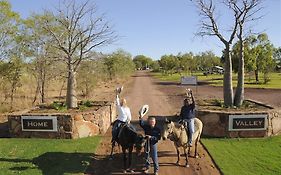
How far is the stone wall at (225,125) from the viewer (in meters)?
12.8

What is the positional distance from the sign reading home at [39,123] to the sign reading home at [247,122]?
721cm

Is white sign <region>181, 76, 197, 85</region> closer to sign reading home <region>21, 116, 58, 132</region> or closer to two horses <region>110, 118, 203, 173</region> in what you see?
sign reading home <region>21, 116, 58, 132</region>

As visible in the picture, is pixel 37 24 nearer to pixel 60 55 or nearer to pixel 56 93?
pixel 60 55

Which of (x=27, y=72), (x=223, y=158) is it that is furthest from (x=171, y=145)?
(x=27, y=72)

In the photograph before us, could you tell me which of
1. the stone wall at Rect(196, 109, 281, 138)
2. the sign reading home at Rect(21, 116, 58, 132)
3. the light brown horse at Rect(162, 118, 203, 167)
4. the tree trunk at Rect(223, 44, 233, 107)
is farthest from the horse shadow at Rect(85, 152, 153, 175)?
the tree trunk at Rect(223, 44, 233, 107)

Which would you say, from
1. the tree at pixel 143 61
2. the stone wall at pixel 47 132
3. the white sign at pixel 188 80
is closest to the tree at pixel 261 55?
the white sign at pixel 188 80

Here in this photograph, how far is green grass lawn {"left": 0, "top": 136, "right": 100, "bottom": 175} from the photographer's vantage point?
31.2ft

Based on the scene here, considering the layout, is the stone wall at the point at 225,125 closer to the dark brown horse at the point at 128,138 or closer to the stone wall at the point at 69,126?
the stone wall at the point at 69,126

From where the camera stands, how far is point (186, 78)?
18922 mm

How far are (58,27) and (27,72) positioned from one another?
14.5ft

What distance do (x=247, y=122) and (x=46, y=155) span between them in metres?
7.77

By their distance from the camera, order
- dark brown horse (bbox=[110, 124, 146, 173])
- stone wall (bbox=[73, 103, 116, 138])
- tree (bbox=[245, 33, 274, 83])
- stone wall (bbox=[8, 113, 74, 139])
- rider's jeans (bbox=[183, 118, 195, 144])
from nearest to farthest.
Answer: dark brown horse (bbox=[110, 124, 146, 173]), rider's jeans (bbox=[183, 118, 195, 144]), stone wall (bbox=[8, 113, 74, 139]), stone wall (bbox=[73, 103, 116, 138]), tree (bbox=[245, 33, 274, 83])

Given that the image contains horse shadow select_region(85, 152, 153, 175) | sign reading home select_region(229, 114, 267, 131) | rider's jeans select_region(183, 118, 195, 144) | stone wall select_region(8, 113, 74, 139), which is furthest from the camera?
stone wall select_region(8, 113, 74, 139)

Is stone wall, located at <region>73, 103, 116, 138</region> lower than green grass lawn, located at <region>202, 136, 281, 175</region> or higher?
higher
